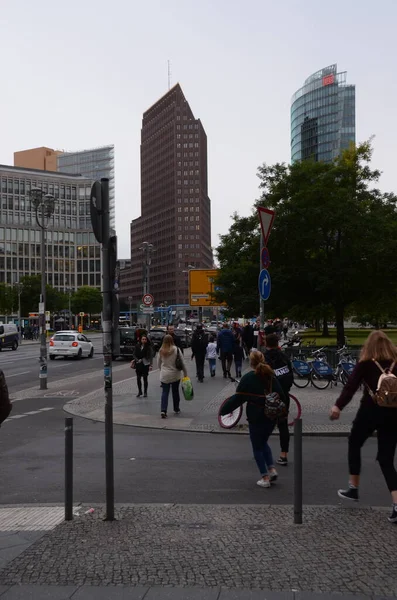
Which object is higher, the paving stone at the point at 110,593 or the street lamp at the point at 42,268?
the street lamp at the point at 42,268

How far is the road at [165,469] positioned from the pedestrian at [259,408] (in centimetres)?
26

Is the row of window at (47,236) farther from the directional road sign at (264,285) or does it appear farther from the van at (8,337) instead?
the directional road sign at (264,285)

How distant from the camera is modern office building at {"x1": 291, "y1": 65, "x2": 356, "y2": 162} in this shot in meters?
154

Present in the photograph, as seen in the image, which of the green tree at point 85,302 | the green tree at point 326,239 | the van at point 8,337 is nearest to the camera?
the green tree at point 326,239

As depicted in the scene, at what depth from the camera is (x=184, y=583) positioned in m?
4.33

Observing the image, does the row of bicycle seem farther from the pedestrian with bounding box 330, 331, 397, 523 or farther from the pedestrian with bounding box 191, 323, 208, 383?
the pedestrian with bounding box 330, 331, 397, 523

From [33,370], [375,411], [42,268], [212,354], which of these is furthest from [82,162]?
[375,411]

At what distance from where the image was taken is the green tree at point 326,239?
25.5 metres

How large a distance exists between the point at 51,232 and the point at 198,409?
12601 centimetres

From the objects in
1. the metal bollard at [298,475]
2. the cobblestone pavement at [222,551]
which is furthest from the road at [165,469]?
the metal bollard at [298,475]

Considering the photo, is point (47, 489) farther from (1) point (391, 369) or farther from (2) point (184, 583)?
(1) point (391, 369)

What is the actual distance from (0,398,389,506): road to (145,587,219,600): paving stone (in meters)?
2.45

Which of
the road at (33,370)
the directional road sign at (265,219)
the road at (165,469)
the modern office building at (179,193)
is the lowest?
the road at (33,370)

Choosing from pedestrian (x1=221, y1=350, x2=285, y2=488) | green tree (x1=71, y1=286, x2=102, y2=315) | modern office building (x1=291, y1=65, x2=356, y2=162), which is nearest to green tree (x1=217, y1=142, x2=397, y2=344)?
pedestrian (x1=221, y1=350, x2=285, y2=488)
